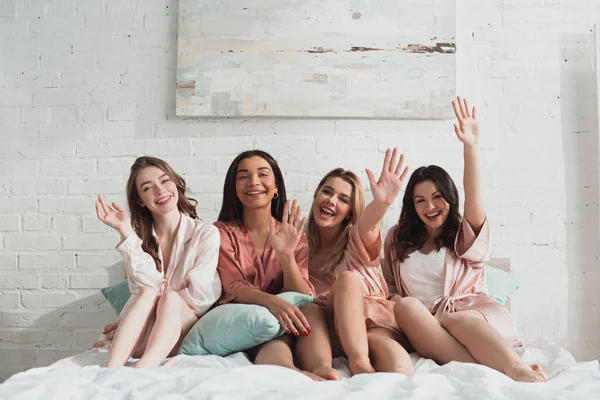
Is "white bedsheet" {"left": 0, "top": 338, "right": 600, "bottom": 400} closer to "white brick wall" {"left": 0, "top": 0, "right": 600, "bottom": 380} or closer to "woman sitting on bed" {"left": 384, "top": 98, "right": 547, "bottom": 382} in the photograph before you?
"woman sitting on bed" {"left": 384, "top": 98, "right": 547, "bottom": 382}

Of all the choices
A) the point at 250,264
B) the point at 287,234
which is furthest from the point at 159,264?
the point at 287,234

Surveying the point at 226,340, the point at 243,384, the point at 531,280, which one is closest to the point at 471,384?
the point at 243,384

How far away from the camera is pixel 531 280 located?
270 centimetres

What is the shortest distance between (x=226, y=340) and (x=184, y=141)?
120 centimetres

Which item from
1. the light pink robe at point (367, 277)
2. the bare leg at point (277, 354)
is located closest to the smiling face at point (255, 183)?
the light pink robe at point (367, 277)

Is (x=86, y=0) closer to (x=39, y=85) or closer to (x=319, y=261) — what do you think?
(x=39, y=85)

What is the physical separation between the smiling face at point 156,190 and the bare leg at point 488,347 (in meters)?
1.04

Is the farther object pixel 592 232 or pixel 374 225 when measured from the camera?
pixel 592 232

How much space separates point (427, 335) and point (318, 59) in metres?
1.40

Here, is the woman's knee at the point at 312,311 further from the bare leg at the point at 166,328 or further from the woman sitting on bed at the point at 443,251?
the bare leg at the point at 166,328

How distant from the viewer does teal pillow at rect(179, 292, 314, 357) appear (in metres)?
1.78

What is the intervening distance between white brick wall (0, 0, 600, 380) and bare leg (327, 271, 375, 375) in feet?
2.97

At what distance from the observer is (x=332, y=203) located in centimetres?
237

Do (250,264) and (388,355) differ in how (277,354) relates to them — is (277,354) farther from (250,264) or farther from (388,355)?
(250,264)
